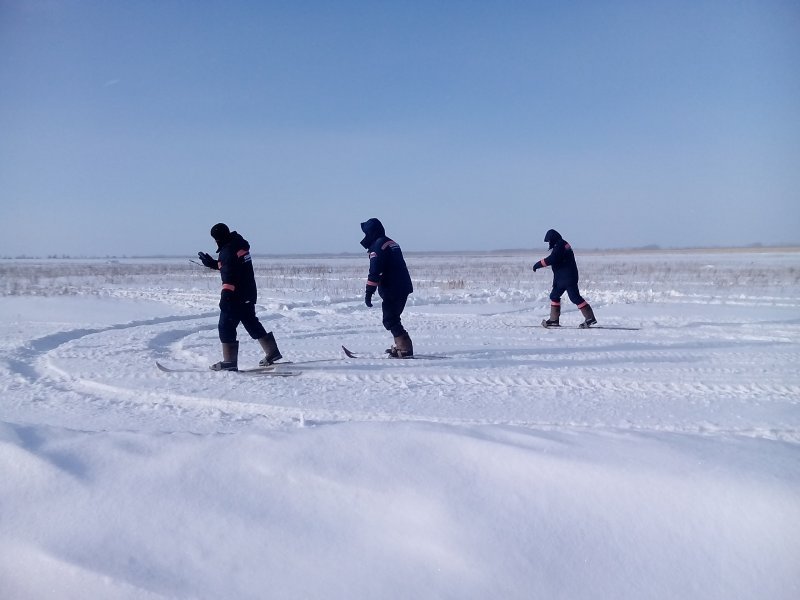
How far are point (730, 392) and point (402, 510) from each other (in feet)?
13.5

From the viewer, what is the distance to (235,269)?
6.65 meters

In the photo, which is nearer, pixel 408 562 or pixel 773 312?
pixel 408 562

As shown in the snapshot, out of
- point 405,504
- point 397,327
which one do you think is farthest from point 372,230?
point 405,504

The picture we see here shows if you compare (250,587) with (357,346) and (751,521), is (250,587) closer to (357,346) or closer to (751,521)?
(751,521)

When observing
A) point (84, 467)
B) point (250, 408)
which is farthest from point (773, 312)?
point (84, 467)

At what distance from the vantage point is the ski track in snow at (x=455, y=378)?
4.76 m

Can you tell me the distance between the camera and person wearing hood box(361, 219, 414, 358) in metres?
7.43

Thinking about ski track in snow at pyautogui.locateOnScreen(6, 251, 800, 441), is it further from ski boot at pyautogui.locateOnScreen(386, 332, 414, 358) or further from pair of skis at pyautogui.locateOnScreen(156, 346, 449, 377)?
ski boot at pyautogui.locateOnScreen(386, 332, 414, 358)

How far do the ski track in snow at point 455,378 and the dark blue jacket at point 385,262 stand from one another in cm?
92

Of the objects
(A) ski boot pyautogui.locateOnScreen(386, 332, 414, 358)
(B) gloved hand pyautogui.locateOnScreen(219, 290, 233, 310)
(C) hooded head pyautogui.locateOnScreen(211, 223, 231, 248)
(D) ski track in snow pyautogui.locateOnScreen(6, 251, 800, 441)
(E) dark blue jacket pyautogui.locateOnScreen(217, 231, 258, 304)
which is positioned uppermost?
(C) hooded head pyautogui.locateOnScreen(211, 223, 231, 248)

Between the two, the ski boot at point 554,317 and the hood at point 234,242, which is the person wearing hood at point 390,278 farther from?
the ski boot at point 554,317

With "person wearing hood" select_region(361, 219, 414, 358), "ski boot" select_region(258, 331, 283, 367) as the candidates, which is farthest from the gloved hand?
"person wearing hood" select_region(361, 219, 414, 358)

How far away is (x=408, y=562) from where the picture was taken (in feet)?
7.58

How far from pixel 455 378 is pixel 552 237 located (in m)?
4.96
